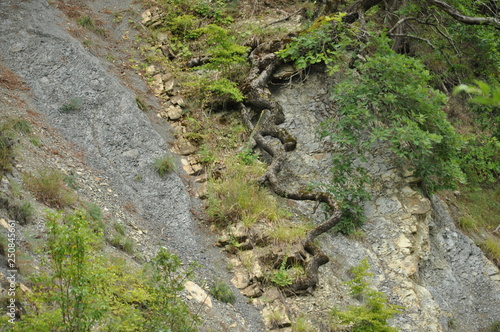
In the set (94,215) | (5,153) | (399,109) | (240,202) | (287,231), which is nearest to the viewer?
(5,153)

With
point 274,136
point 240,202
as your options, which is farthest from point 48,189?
point 274,136

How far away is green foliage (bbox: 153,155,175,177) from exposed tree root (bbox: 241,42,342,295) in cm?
170

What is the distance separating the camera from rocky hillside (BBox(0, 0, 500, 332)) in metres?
6.95

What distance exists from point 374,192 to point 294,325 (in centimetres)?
355

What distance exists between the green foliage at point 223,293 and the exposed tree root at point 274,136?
0.91m

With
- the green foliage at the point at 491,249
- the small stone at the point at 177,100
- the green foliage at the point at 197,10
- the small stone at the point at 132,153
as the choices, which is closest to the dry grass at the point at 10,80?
the small stone at the point at 132,153

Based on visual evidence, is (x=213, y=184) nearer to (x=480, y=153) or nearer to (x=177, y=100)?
(x=177, y=100)

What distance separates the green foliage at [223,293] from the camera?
6.86 metres

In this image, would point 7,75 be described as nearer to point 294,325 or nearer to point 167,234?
point 167,234

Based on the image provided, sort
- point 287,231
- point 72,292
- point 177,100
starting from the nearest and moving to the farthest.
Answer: point 72,292, point 287,231, point 177,100

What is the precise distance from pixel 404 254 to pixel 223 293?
3.41 metres

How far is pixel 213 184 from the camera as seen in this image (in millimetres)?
8633

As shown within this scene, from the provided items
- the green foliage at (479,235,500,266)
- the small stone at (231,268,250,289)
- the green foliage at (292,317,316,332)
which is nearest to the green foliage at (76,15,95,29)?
the small stone at (231,268,250,289)

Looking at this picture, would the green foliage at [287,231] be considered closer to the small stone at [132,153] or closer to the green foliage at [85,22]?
the small stone at [132,153]
